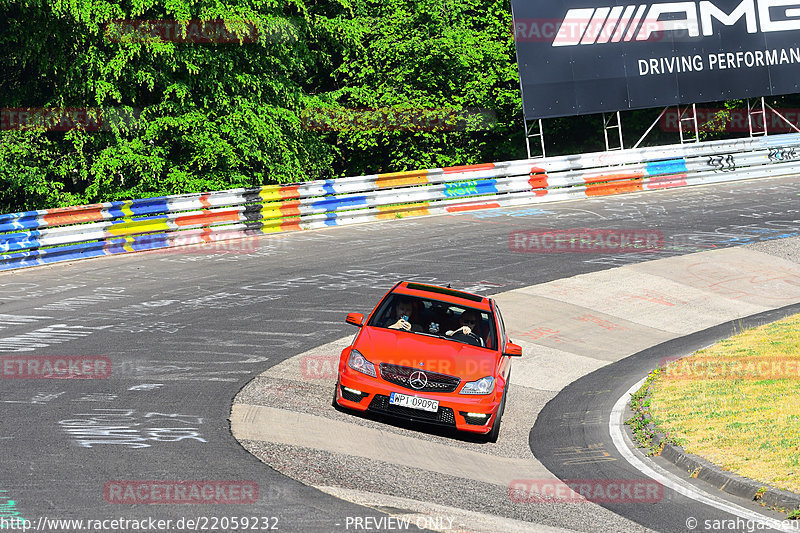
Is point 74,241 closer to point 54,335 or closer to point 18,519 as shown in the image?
point 54,335

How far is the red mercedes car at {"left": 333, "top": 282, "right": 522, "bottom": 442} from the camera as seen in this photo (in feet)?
32.9

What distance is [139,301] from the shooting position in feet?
52.3

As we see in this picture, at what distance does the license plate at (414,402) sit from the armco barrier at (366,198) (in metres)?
11.5

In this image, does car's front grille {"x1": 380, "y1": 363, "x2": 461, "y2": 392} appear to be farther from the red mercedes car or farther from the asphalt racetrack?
the asphalt racetrack

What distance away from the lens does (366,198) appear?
79.6 feet

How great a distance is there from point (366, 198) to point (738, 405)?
1430cm

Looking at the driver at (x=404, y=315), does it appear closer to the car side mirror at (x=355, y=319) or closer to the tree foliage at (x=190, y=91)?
the car side mirror at (x=355, y=319)

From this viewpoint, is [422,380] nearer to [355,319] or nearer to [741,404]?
[355,319]

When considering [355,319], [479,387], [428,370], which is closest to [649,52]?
[355,319]

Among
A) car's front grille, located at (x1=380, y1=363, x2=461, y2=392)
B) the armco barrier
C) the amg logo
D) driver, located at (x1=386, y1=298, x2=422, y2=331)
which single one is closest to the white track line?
car's front grille, located at (x1=380, y1=363, x2=461, y2=392)

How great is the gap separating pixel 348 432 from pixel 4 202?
1690cm

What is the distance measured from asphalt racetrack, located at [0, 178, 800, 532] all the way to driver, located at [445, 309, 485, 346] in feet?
4.00

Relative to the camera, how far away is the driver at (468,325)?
36.7 ft

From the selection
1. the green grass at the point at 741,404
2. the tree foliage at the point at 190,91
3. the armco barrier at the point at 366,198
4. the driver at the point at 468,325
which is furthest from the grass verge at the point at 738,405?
the tree foliage at the point at 190,91
